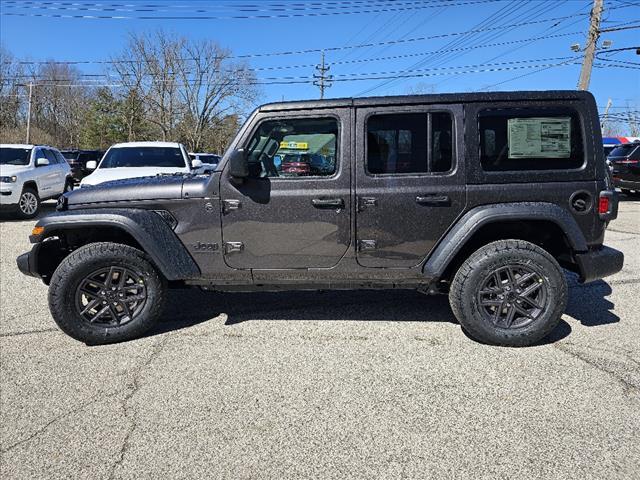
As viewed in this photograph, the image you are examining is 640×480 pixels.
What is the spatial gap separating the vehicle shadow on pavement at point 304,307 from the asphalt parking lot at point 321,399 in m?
0.03

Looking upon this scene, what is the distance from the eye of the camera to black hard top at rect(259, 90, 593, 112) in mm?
3520

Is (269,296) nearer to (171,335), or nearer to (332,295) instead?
(332,295)

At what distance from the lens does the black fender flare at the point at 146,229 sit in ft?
11.7

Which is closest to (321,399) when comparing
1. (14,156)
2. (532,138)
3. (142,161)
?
(532,138)

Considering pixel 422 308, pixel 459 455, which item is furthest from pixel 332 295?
pixel 459 455

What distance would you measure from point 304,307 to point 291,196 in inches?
56.2

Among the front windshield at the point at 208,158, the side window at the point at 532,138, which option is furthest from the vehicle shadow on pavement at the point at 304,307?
the front windshield at the point at 208,158

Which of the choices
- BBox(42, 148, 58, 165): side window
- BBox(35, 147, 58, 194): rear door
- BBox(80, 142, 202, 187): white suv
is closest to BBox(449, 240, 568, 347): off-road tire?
BBox(80, 142, 202, 187): white suv

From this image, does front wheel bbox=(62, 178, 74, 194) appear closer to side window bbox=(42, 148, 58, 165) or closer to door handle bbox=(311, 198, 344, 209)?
side window bbox=(42, 148, 58, 165)

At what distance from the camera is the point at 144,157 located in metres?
9.60

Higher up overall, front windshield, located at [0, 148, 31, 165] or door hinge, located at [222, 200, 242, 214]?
front windshield, located at [0, 148, 31, 165]

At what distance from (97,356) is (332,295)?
2.36 meters

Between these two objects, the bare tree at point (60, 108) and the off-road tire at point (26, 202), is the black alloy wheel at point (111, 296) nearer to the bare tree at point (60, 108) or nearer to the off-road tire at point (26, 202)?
the off-road tire at point (26, 202)

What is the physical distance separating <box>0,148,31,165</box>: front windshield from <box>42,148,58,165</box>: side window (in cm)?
64
